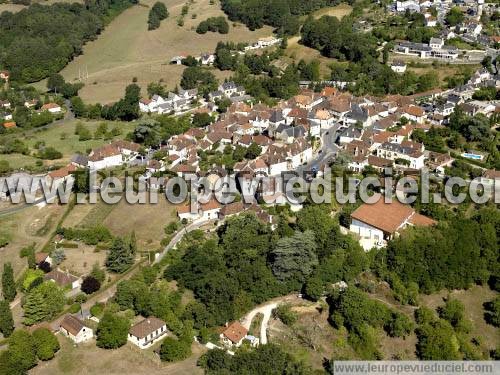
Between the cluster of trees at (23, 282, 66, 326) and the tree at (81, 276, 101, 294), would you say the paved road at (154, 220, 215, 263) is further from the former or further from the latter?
the cluster of trees at (23, 282, 66, 326)

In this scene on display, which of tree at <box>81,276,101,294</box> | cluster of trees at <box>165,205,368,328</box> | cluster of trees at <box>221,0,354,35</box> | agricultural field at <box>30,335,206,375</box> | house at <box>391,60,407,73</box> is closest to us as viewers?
agricultural field at <box>30,335,206,375</box>

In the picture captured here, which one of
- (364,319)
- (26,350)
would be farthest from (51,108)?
(364,319)

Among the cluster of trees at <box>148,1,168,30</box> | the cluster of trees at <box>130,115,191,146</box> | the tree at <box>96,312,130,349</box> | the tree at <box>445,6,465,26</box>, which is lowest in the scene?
the tree at <box>96,312,130,349</box>

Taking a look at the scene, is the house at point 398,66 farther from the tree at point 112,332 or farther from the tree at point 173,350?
the tree at point 112,332

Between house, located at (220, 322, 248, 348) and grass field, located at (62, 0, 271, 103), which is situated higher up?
grass field, located at (62, 0, 271, 103)

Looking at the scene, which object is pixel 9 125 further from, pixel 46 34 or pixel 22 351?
pixel 22 351

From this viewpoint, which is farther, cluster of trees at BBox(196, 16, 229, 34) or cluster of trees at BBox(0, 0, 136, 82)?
cluster of trees at BBox(196, 16, 229, 34)

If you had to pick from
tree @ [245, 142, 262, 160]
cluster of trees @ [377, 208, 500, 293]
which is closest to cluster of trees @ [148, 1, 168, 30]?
tree @ [245, 142, 262, 160]
